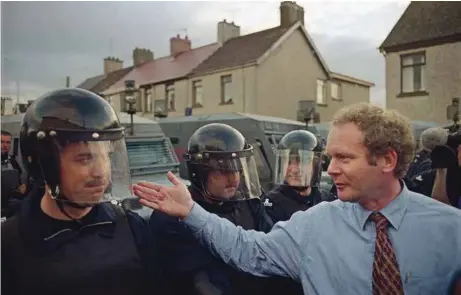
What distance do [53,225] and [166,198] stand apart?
0.42m

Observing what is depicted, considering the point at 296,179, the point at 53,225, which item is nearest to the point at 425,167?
the point at 296,179

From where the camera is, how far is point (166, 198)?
187 centimetres

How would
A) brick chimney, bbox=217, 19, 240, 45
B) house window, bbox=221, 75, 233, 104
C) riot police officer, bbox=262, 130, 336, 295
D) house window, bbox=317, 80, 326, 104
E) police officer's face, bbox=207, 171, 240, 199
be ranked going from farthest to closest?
brick chimney, bbox=217, 19, 240, 45 < house window, bbox=317, 80, 326, 104 < house window, bbox=221, 75, 233, 104 < riot police officer, bbox=262, 130, 336, 295 < police officer's face, bbox=207, 171, 240, 199

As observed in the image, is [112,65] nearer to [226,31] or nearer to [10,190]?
[226,31]

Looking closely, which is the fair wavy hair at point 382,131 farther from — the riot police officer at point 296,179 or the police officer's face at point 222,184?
the riot police officer at point 296,179

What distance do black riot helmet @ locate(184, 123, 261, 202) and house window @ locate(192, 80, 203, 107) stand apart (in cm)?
1706

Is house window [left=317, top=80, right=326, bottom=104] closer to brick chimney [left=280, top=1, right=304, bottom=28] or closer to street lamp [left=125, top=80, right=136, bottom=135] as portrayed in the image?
brick chimney [left=280, top=1, right=304, bottom=28]

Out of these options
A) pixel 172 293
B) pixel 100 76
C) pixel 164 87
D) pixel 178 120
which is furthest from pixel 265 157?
pixel 100 76

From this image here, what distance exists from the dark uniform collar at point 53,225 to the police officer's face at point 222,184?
63 cm

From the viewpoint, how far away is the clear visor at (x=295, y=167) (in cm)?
351

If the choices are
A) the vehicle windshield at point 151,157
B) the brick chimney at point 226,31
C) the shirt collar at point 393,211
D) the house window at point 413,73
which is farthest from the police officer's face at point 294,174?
the brick chimney at point 226,31

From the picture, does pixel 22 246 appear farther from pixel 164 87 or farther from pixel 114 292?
pixel 164 87

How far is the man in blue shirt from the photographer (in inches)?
67.2

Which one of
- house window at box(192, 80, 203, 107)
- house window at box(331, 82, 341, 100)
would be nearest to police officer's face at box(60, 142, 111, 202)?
house window at box(192, 80, 203, 107)
